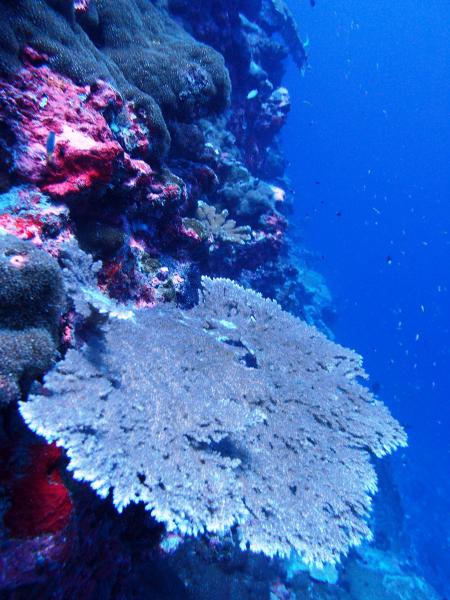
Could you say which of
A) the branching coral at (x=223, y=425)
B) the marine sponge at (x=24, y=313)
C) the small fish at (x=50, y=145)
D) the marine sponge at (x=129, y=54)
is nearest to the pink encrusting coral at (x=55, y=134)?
the small fish at (x=50, y=145)

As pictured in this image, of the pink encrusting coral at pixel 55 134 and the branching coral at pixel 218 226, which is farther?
the branching coral at pixel 218 226

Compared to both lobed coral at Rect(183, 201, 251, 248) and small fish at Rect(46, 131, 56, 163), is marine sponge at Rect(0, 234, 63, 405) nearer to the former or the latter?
small fish at Rect(46, 131, 56, 163)

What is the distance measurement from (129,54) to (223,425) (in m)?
5.28

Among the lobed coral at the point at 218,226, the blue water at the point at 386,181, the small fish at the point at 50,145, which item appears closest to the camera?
the small fish at the point at 50,145

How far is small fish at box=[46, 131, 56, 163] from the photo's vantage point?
2945 millimetres

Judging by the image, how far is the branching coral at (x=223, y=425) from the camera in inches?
89.5

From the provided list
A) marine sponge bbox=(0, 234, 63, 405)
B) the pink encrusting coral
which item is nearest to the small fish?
the pink encrusting coral

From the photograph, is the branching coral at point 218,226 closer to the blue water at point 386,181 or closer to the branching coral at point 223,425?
the branching coral at point 223,425

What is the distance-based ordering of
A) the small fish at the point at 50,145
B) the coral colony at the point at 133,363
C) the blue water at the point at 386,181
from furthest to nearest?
the blue water at the point at 386,181 → the small fish at the point at 50,145 → the coral colony at the point at 133,363

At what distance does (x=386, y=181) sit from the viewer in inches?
4242

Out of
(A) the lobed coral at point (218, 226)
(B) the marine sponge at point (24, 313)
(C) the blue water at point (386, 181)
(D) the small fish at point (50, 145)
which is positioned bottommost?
(B) the marine sponge at point (24, 313)

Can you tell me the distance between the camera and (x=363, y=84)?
381 ft

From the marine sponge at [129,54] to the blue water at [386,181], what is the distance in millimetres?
39376

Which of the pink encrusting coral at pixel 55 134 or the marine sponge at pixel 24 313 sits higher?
the pink encrusting coral at pixel 55 134
